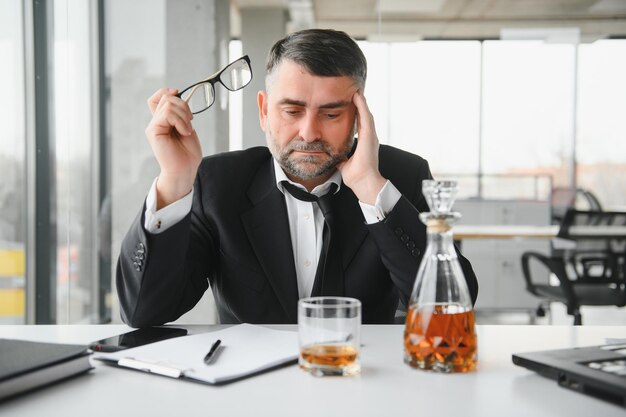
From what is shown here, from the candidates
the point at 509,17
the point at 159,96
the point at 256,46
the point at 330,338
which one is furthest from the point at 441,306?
the point at 509,17

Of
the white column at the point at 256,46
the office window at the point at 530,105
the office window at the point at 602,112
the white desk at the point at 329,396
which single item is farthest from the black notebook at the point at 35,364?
the office window at the point at 602,112

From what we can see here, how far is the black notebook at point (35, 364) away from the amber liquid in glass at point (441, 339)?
0.51m

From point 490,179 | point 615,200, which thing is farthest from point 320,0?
point 615,200

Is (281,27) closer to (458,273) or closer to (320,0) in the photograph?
(320,0)

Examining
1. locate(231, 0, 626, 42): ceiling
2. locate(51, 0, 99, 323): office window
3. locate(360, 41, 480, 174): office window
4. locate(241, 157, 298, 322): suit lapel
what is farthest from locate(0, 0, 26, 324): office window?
locate(231, 0, 626, 42): ceiling

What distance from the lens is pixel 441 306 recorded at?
973mm

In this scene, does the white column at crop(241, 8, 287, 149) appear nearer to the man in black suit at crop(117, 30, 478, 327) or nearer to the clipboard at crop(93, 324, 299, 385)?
the man in black suit at crop(117, 30, 478, 327)

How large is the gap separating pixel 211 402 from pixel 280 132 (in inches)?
37.3

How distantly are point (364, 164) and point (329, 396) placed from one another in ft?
2.65

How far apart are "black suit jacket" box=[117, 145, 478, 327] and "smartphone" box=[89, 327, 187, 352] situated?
0.32 ft

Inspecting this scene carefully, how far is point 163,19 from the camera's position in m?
4.16

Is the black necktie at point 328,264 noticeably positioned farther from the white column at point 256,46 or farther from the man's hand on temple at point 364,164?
the white column at point 256,46

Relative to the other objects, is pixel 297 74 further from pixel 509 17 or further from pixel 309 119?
pixel 509 17

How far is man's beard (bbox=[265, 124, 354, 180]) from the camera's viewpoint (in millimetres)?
1666
